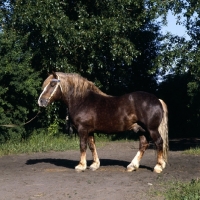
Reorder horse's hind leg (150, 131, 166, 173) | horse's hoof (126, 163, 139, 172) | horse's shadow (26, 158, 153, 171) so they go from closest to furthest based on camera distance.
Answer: horse's hind leg (150, 131, 166, 173)
horse's hoof (126, 163, 139, 172)
horse's shadow (26, 158, 153, 171)

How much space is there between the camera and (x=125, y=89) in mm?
22781

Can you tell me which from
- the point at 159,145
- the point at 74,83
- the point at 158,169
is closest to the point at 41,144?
the point at 74,83

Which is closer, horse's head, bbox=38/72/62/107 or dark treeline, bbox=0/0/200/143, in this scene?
horse's head, bbox=38/72/62/107

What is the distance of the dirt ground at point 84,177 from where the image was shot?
8.21 meters

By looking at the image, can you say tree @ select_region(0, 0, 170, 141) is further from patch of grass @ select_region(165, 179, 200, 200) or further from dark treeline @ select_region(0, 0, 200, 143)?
patch of grass @ select_region(165, 179, 200, 200)

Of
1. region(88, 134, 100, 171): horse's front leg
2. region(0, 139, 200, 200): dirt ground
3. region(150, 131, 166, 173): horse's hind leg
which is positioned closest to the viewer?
region(0, 139, 200, 200): dirt ground

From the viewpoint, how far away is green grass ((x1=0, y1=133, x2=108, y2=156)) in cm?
1584

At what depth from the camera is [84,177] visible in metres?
10.0

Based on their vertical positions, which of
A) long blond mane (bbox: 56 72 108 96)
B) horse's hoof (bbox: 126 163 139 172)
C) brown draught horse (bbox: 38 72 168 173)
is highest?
long blond mane (bbox: 56 72 108 96)

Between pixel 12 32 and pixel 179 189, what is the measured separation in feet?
36.5

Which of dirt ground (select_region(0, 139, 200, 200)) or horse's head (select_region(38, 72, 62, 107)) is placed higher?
horse's head (select_region(38, 72, 62, 107))

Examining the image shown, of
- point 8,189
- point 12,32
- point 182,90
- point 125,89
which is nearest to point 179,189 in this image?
point 8,189

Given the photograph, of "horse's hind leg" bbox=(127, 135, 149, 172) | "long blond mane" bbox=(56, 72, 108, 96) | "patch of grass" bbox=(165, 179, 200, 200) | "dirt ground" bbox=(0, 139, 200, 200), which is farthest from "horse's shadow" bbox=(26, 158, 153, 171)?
"patch of grass" bbox=(165, 179, 200, 200)

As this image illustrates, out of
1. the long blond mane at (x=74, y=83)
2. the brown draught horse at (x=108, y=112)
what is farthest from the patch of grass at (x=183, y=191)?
the long blond mane at (x=74, y=83)
